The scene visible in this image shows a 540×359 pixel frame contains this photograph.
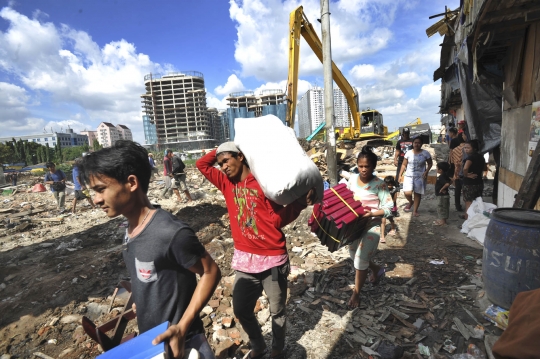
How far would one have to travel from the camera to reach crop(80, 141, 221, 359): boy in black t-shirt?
49.8 inches

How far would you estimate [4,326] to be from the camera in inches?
138

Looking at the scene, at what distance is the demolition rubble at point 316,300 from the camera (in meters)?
2.78

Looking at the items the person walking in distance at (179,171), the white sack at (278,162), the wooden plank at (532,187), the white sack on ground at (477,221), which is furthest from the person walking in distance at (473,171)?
the person walking in distance at (179,171)

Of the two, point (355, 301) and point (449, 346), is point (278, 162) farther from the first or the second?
point (449, 346)

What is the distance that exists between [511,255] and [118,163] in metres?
3.35

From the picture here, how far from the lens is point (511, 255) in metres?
2.59

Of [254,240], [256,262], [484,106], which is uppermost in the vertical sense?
[484,106]

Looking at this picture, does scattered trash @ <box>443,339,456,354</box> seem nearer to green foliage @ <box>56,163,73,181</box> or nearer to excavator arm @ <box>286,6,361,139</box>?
excavator arm @ <box>286,6,361,139</box>

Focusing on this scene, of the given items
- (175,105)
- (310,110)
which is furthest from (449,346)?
(175,105)

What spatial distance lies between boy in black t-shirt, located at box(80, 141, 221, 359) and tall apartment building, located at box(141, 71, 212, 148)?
81.7 m

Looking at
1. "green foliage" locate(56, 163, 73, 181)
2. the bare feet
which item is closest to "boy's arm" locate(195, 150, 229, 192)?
the bare feet

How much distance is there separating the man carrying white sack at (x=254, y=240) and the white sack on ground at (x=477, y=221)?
4423mm

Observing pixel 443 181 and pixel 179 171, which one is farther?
pixel 179 171

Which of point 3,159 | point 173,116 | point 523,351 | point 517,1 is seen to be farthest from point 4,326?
point 173,116
